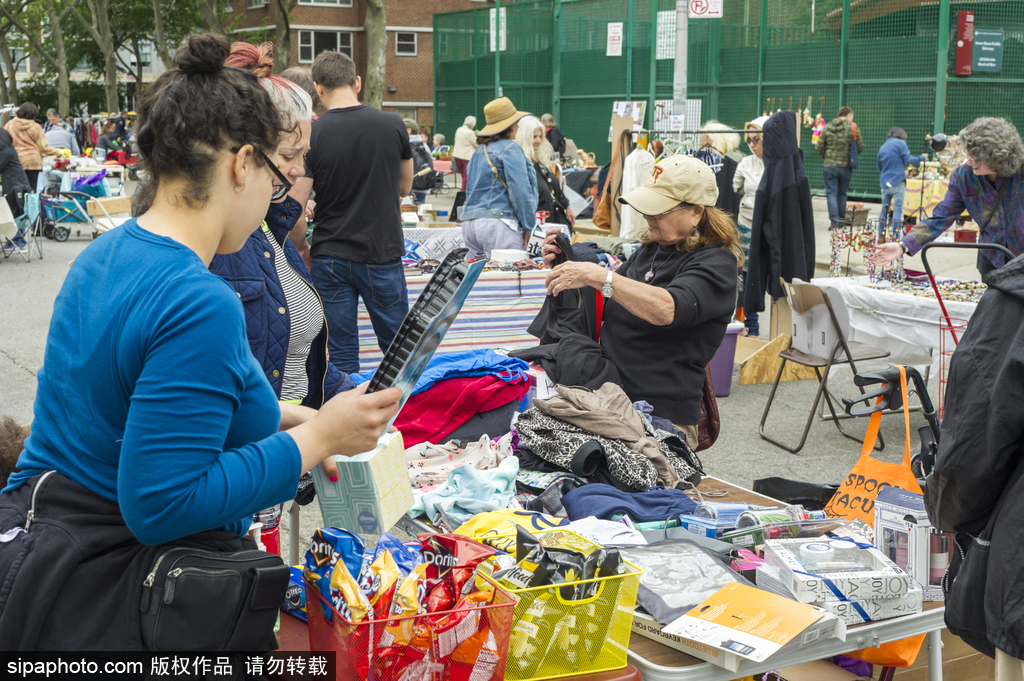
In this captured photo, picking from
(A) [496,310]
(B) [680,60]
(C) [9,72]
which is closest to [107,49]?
(C) [9,72]

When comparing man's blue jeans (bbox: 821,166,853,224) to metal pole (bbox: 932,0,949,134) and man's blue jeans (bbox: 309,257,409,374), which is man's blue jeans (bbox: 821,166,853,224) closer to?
metal pole (bbox: 932,0,949,134)

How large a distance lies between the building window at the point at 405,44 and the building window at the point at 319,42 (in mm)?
2081

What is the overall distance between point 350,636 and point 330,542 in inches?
7.4

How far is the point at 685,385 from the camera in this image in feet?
11.6

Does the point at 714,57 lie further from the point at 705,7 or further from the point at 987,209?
the point at 987,209

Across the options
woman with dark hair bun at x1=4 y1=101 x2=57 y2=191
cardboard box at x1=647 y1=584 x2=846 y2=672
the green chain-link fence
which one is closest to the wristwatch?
cardboard box at x1=647 y1=584 x2=846 y2=672

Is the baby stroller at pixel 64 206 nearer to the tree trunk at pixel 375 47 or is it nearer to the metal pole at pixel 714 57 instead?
the tree trunk at pixel 375 47

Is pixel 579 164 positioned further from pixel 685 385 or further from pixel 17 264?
pixel 685 385

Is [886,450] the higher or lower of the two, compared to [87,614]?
lower

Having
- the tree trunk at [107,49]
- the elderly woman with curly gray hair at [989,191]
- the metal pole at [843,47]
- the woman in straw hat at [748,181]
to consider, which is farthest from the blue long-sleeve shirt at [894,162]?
the tree trunk at [107,49]

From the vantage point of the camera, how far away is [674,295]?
338 centimetres

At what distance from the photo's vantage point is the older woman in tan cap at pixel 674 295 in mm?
3416

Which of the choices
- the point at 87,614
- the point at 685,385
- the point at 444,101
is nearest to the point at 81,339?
the point at 87,614

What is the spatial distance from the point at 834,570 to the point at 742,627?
314 mm
